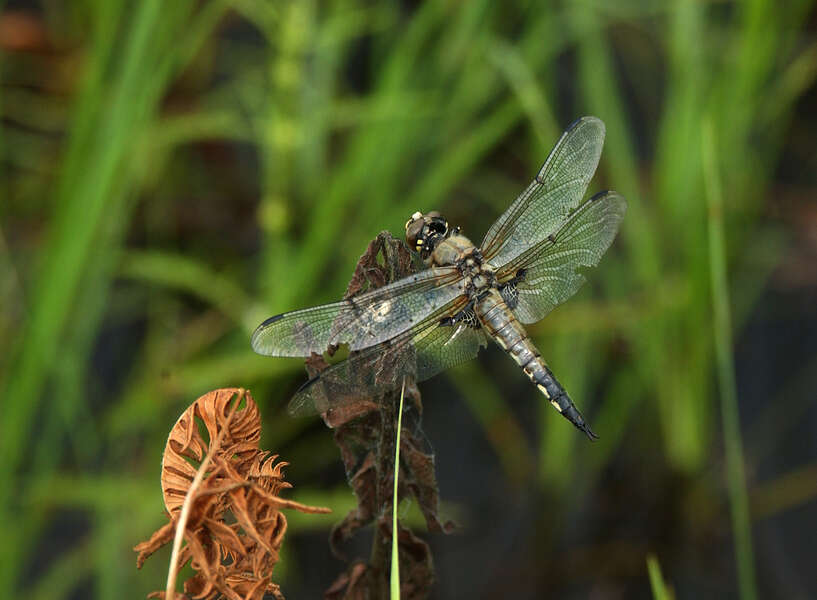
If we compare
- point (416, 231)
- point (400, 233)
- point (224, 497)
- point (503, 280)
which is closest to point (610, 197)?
point (503, 280)

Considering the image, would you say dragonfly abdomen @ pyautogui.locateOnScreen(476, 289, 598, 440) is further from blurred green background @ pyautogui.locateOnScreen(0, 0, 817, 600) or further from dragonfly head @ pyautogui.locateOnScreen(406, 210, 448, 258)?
blurred green background @ pyautogui.locateOnScreen(0, 0, 817, 600)

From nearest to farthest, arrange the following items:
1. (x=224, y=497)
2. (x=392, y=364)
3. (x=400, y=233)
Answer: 1. (x=224, y=497)
2. (x=392, y=364)
3. (x=400, y=233)

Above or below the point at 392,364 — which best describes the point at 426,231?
above

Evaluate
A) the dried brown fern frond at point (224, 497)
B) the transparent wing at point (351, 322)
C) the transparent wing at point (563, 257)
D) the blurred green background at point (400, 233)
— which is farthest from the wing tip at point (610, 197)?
the dried brown fern frond at point (224, 497)

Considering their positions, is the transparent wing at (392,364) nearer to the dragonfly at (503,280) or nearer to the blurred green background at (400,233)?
the dragonfly at (503,280)

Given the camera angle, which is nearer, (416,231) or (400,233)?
(416,231)

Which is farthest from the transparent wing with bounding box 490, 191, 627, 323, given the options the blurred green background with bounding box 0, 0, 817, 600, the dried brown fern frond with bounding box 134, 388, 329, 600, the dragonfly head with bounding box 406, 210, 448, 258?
the dried brown fern frond with bounding box 134, 388, 329, 600

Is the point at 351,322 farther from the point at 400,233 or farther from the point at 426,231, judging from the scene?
the point at 400,233
